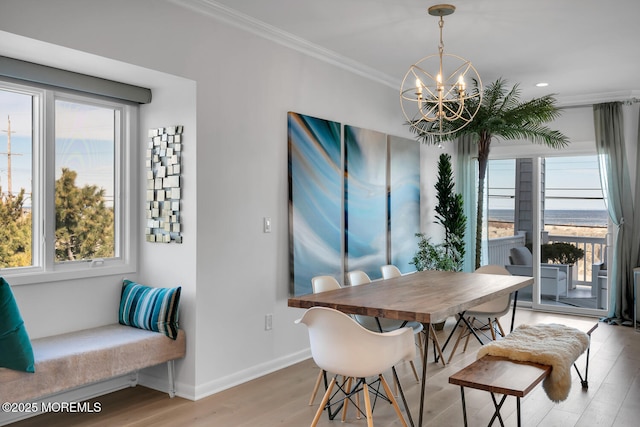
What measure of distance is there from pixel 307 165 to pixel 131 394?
7.36ft

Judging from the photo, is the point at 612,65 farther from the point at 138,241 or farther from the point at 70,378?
the point at 70,378

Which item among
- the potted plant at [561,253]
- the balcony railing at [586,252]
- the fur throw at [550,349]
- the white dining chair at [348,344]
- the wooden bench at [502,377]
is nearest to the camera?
the wooden bench at [502,377]

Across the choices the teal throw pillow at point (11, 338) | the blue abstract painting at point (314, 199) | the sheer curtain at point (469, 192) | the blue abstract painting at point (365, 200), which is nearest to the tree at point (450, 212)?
the sheer curtain at point (469, 192)

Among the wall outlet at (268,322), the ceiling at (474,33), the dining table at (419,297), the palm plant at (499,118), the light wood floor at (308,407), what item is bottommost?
the light wood floor at (308,407)

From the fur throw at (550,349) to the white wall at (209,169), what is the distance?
5.94 ft

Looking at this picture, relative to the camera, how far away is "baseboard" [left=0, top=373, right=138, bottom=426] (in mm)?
3346

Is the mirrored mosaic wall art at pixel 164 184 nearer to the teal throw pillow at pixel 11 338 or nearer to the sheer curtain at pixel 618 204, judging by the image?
the teal throw pillow at pixel 11 338

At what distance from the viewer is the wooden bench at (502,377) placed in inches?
102

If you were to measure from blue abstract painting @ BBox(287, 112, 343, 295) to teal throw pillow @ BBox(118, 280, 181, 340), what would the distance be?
1145 mm

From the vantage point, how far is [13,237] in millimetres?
3434

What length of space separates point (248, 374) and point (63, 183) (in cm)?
190

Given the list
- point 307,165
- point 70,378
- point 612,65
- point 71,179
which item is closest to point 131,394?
point 70,378

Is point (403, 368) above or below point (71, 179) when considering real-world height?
below

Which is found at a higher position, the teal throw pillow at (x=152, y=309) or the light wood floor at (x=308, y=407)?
the teal throw pillow at (x=152, y=309)
